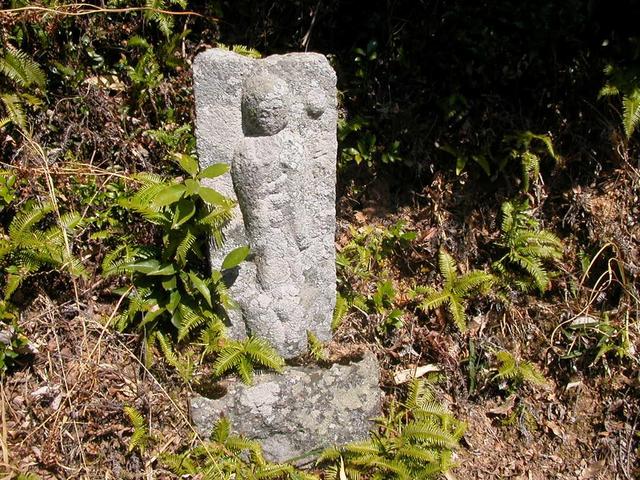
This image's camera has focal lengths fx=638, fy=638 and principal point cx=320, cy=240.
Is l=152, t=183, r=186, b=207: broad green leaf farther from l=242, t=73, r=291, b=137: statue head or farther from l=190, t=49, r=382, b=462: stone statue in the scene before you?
l=242, t=73, r=291, b=137: statue head

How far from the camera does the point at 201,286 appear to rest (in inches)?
162

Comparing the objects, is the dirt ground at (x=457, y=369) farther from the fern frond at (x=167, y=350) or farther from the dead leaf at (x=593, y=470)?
the fern frond at (x=167, y=350)

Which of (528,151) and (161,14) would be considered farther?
(528,151)

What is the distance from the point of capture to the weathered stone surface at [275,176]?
3750 millimetres

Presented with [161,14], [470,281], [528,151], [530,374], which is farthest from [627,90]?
[161,14]

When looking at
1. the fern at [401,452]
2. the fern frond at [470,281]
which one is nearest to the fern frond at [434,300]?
the fern frond at [470,281]

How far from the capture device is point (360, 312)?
5.03 metres

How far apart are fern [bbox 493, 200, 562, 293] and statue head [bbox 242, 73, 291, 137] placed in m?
2.33

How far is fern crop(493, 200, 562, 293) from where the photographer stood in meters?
5.16

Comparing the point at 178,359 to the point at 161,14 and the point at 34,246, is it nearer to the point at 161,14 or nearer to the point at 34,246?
the point at 34,246

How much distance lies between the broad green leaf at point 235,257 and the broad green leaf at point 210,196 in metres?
0.39

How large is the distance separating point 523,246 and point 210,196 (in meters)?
2.76

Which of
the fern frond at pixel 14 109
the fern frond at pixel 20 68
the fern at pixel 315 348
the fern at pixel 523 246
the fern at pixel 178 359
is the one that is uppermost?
the fern frond at pixel 20 68

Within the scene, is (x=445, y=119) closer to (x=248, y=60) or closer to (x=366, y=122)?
(x=366, y=122)
